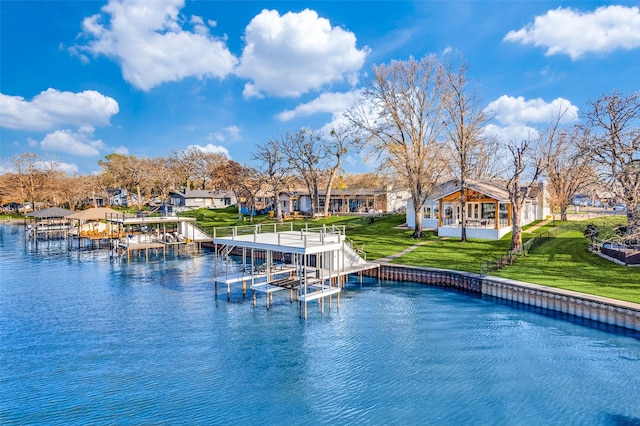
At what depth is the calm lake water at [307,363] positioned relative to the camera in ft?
38.1

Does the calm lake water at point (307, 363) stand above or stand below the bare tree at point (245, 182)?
below

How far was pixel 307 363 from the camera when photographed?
14680 millimetres

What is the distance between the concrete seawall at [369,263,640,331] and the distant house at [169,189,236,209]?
58728 millimetres

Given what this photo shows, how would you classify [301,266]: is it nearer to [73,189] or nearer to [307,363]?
[307,363]

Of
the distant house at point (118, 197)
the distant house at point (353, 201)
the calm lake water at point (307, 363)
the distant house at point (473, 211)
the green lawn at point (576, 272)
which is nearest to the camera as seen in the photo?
the calm lake water at point (307, 363)

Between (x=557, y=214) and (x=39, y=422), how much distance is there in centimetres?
5969

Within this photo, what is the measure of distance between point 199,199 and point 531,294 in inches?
2722

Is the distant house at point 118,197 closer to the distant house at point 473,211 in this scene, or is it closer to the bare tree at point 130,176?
the bare tree at point 130,176

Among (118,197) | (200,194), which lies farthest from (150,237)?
(118,197)

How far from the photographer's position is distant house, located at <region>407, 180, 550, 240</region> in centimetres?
3472

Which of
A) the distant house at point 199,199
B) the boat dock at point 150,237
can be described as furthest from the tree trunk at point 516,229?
the distant house at point 199,199

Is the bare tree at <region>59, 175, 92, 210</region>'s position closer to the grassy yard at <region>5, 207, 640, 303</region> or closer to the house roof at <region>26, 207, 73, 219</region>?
the house roof at <region>26, 207, 73, 219</region>

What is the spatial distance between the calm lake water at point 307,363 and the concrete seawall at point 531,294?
0.95m

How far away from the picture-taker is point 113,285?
2664 centimetres
